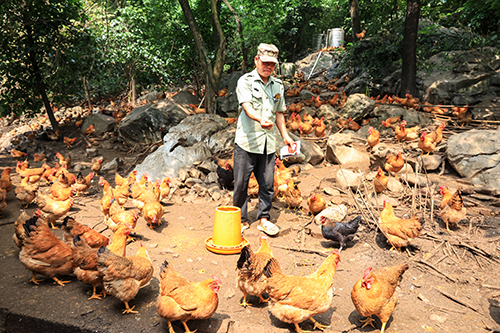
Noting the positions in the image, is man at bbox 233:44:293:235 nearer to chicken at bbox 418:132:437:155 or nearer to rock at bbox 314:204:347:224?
rock at bbox 314:204:347:224

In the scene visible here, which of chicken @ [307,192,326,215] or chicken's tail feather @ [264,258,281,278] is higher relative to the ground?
chicken's tail feather @ [264,258,281,278]

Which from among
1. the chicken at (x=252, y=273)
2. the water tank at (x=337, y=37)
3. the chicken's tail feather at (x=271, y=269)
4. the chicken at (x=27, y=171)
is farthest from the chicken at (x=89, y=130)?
the water tank at (x=337, y=37)

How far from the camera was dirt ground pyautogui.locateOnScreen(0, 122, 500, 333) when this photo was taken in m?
3.03

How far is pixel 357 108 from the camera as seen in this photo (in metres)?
12.2

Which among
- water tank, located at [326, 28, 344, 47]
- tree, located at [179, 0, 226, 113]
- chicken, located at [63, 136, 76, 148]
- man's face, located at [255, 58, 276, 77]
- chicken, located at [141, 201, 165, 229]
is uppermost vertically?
water tank, located at [326, 28, 344, 47]

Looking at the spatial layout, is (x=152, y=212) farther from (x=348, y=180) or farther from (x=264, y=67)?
(x=348, y=180)

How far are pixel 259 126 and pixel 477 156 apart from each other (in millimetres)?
5802

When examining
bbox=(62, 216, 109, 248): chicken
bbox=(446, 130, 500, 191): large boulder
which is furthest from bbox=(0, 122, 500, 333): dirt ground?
bbox=(446, 130, 500, 191): large boulder

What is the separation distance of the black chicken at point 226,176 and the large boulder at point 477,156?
5443mm

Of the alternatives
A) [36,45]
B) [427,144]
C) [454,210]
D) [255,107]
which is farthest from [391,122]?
[36,45]

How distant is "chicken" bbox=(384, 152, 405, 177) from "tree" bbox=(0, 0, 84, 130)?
32.6 feet

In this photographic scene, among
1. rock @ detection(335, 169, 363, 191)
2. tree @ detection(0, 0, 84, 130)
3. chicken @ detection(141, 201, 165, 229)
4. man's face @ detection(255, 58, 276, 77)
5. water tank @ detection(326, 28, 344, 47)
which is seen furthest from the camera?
water tank @ detection(326, 28, 344, 47)

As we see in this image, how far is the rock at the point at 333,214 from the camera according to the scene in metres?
5.53

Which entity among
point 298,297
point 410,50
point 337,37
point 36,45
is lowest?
point 298,297
